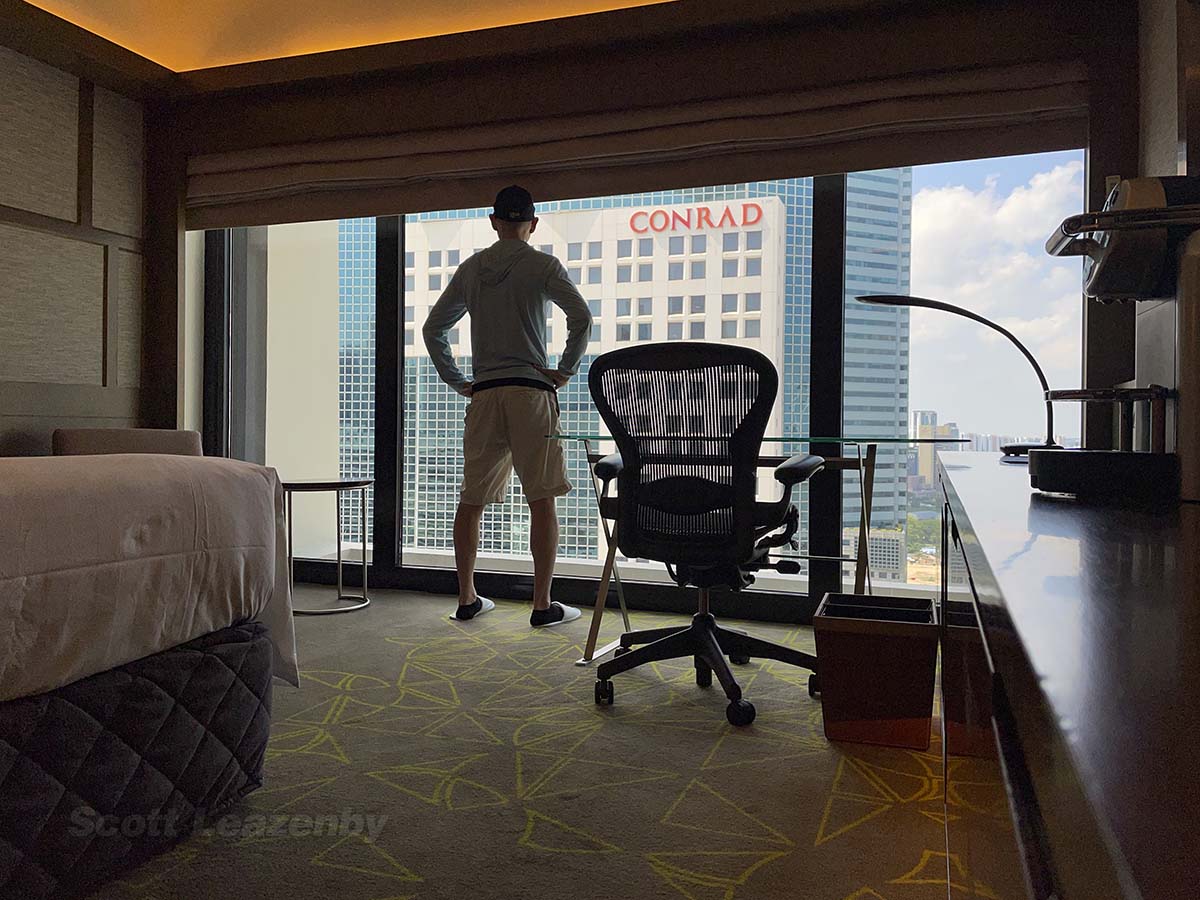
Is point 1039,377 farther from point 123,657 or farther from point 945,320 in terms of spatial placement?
point 123,657

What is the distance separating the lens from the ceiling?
3.66 m

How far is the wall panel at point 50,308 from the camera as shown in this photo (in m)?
3.61

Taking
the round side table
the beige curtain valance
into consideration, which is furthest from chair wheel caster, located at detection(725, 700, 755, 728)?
the beige curtain valance

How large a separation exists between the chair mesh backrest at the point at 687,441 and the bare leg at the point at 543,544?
0.97 meters

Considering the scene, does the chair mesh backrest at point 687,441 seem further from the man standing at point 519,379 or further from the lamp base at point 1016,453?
the man standing at point 519,379

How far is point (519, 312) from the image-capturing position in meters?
3.34

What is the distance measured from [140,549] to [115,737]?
0.95 ft

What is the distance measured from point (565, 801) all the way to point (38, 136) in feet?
11.8

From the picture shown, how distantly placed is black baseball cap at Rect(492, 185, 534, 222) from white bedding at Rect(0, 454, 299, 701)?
6.09ft

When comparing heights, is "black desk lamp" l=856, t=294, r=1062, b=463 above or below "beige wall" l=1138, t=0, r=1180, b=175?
below

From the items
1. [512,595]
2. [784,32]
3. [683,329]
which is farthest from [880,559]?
[784,32]

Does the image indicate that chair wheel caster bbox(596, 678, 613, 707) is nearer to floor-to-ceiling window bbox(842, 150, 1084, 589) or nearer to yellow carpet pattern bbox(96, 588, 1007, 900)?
yellow carpet pattern bbox(96, 588, 1007, 900)

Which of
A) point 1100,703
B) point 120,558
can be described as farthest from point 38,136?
point 1100,703

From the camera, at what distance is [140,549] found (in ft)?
4.70
